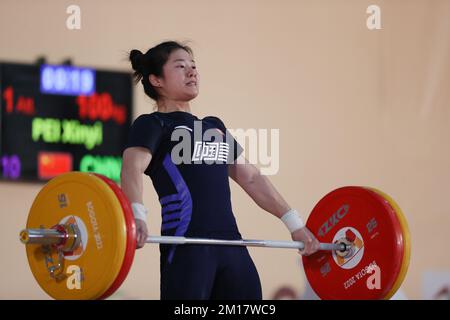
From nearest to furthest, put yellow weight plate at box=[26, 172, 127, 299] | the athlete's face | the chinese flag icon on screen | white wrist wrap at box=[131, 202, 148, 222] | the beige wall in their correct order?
yellow weight plate at box=[26, 172, 127, 299]
white wrist wrap at box=[131, 202, 148, 222]
the athlete's face
the chinese flag icon on screen
the beige wall

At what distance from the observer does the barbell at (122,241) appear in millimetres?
2227

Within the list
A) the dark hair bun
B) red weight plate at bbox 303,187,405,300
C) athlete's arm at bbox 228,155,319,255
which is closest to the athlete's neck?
the dark hair bun

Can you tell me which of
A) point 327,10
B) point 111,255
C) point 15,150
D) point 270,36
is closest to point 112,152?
point 15,150

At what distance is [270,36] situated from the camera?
15.2 ft

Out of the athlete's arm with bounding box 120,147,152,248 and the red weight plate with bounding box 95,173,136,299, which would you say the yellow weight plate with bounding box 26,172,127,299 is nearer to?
the red weight plate with bounding box 95,173,136,299

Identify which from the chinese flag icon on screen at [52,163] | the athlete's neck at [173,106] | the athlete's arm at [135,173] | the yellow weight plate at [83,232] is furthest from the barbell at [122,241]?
the chinese flag icon on screen at [52,163]

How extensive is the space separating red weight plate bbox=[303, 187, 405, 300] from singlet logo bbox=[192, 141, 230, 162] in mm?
474

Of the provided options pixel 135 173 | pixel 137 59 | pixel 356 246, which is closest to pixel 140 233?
pixel 135 173

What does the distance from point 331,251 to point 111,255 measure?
88 cm

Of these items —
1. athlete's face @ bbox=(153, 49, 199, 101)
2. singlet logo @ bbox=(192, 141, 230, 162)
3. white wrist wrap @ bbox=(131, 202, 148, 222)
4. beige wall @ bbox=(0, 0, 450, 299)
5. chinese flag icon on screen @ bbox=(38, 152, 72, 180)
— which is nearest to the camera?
white wrist wrap @ bbox=(131, 202, 148, 222)

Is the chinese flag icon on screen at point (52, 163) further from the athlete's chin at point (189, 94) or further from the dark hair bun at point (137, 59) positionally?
the athlete's chin at point (189, 94)

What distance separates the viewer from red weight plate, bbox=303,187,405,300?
2.65 m

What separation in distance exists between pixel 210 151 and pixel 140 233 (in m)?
0.36
